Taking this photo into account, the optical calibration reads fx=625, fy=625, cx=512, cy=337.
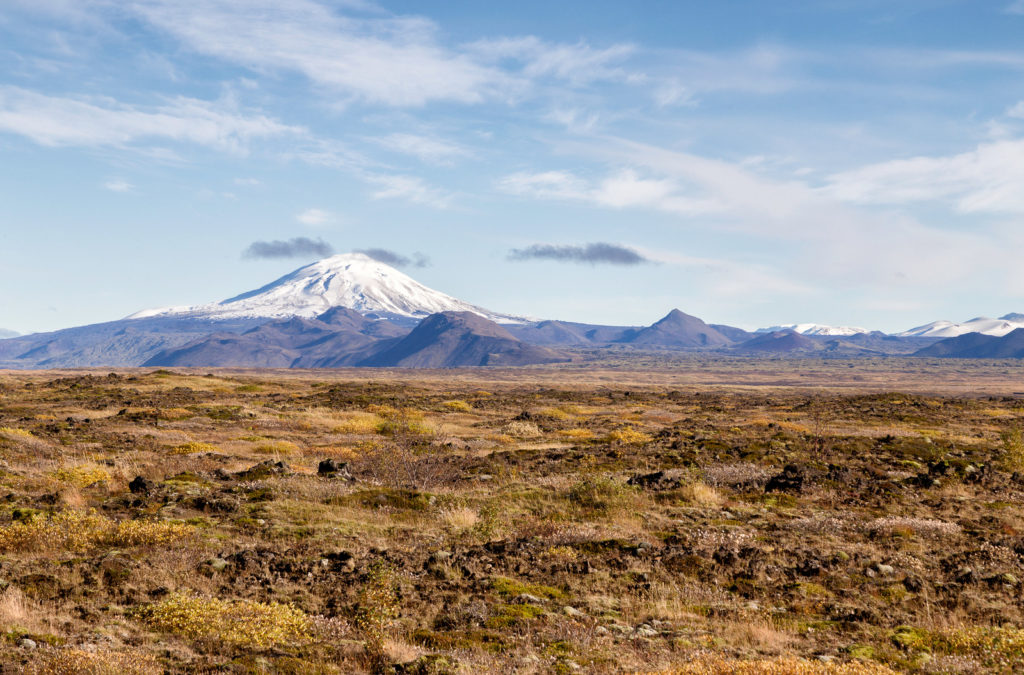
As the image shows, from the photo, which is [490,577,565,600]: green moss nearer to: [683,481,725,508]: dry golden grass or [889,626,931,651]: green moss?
[889,626,931,651]: green moss

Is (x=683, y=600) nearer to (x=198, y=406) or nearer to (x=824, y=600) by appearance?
(x=824, y=600)

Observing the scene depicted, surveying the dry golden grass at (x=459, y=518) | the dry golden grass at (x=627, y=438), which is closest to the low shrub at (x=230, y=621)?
the dry golden grass at (x=459, y=518)

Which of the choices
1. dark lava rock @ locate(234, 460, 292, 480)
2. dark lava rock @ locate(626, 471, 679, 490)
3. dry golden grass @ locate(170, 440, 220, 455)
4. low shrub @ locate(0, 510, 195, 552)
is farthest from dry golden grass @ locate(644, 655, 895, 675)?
dry golden grass @ locate(170, 440, 220, 455)

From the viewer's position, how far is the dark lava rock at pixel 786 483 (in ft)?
72.8

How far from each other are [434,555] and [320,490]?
24.2 ft

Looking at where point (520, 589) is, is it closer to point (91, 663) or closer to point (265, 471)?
point (91, 663)

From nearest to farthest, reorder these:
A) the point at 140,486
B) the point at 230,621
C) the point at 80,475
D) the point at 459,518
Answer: the point at 230,621 < the point at 459,518 < the point at 140,486 < the point at 80,475

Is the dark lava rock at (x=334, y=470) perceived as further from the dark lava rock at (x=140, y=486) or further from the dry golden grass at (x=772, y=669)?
the dry golden grass at (x=772, y=669)

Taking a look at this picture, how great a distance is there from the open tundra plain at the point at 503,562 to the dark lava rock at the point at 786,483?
0.36ft

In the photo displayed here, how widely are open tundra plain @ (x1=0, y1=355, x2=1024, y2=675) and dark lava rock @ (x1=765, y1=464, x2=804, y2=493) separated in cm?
11

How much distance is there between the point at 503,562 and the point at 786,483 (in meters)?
14.0

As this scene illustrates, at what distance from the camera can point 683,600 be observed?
1141 centimetres

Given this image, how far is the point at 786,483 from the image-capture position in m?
22.7

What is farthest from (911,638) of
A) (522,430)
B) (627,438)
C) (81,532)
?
(522,430)
